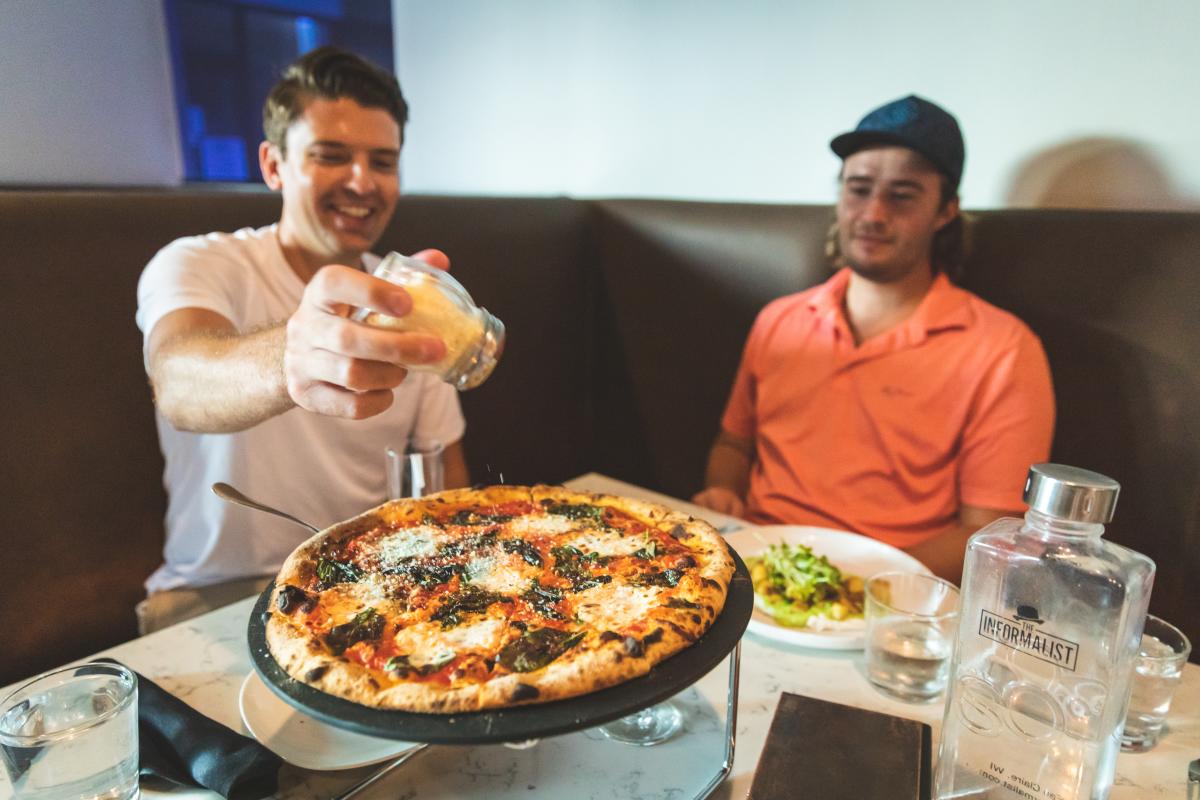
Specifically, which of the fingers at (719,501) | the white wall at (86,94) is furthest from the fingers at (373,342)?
the white wall at (86,94)

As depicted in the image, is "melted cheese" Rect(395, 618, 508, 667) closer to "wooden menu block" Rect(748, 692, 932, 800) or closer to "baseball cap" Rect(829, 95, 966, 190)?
"wooden menu block" Rect(748, 692, 932, 800)

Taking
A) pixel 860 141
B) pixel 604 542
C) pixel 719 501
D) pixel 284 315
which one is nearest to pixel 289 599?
pixel 604 542

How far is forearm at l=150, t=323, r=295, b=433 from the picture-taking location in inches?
44.7

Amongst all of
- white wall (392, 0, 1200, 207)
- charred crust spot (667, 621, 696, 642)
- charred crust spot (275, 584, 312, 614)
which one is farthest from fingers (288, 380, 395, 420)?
white wall (392, 0, 1200, 207)

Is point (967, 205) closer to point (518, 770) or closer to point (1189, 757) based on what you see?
point (1189, 757)

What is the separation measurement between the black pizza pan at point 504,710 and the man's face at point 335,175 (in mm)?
1255

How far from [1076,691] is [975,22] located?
6.34ft

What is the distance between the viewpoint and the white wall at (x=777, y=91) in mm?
1872

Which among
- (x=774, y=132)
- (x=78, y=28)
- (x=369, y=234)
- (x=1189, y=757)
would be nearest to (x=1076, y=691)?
(x=1189, y=757)

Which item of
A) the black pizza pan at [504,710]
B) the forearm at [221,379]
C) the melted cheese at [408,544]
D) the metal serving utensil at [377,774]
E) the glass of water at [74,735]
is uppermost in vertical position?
the forearm at [221,379]

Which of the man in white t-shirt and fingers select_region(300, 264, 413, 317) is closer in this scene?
fingers select_region(300, 264, 413, 317)

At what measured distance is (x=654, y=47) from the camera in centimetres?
273

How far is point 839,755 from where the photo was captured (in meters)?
0.88

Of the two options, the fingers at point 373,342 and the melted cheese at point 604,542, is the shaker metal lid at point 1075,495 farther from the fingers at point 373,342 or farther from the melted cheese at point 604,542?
the fingers at point 373,342
